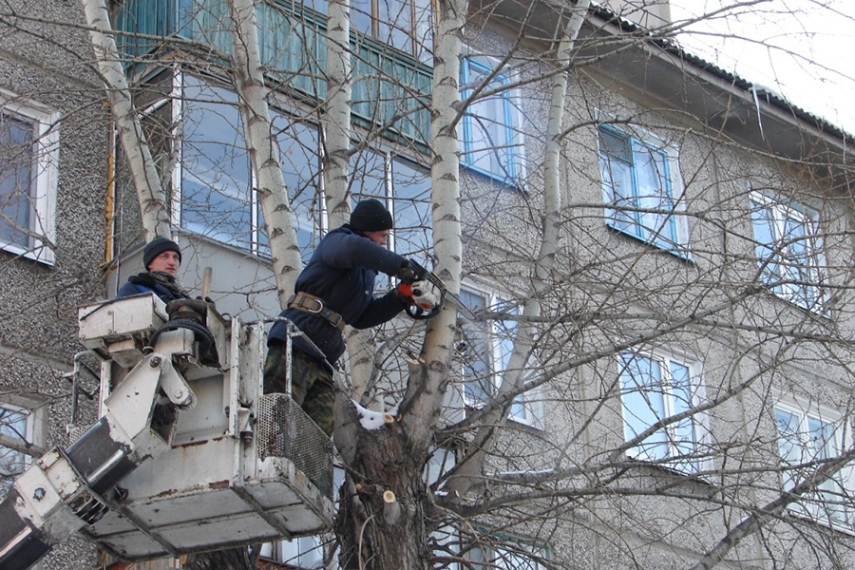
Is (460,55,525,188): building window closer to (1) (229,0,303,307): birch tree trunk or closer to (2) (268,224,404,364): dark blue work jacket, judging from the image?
(1) (229,0,303,307): birch tree trunk

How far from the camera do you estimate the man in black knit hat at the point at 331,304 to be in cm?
727

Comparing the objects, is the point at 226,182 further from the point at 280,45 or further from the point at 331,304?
the point at 331,304

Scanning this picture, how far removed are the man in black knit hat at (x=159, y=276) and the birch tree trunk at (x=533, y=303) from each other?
2029 millimetres

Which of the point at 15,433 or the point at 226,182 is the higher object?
the point at 226,182

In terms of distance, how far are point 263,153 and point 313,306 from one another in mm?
1173

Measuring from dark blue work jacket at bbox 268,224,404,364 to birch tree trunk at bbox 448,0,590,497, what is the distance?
907mm

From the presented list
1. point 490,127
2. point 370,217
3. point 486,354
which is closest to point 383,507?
point 370,217

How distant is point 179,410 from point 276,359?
83 cm

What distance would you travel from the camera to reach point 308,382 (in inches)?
288

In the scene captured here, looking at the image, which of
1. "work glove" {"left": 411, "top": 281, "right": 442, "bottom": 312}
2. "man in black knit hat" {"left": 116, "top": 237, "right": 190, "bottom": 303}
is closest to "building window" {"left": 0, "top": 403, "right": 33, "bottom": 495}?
"man in black knit hat" {"left": 116, "top": 237, "right": 190, "bottom": 303}

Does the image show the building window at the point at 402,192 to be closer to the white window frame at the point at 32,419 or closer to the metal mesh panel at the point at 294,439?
the white window frame at the point at 32,419

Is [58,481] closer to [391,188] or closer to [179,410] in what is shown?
[179,410]

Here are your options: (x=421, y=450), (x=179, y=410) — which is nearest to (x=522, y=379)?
(x=421, y=450)

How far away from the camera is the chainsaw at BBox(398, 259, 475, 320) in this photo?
289 inches
